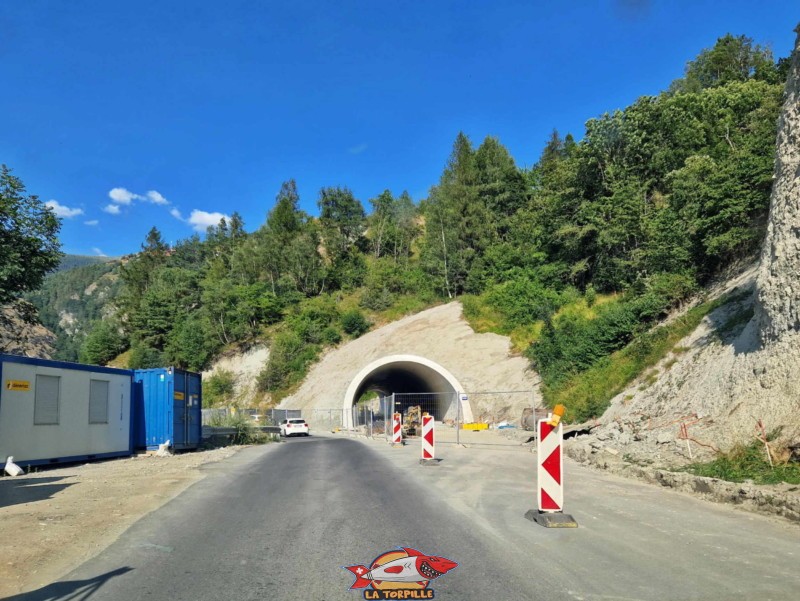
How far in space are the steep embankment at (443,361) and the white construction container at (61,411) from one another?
860 inches

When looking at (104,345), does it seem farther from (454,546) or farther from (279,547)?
(454,546)

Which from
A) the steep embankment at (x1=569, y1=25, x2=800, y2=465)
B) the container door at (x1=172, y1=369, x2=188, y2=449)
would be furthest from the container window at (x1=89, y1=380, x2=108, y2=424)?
the steep embankment at (x1=569, y1=25, x2=800, y2=465)

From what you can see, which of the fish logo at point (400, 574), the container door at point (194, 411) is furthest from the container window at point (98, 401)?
the fish logo at point (400, 574)

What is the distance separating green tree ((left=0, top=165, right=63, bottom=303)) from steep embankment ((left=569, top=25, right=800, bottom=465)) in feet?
78.4

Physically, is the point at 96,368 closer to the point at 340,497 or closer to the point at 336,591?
the point at 340,497

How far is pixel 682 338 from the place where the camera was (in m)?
22.3

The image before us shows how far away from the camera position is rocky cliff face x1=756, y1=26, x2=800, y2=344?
41.8 feet

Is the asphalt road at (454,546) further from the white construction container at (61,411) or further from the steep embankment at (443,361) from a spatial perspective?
the steep embankment at (443,361)

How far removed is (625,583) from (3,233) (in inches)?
1115

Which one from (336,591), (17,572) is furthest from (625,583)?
(17,572)

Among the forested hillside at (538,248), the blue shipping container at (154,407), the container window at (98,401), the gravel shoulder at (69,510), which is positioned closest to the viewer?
the gravel shoulder at (69,510)

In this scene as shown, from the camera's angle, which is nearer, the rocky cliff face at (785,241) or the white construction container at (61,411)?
the rocky cliff face at (785,241)

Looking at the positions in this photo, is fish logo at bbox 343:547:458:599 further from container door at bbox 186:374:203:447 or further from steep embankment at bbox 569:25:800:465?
container door at bbox 186:374:203:447

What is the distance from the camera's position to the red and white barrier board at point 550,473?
8.22m
